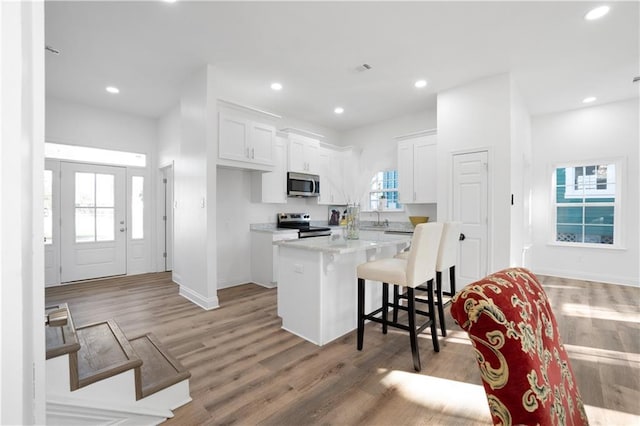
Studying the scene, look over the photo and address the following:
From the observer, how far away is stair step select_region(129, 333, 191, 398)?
5.71ft

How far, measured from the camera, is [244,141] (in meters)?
4.11

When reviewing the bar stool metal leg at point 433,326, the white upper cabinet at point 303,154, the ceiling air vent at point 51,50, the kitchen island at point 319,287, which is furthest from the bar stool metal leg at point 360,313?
the ceiling air vent at point 51,50

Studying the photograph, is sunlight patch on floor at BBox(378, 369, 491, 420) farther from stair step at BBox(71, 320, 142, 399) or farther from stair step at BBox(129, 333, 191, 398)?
stair step at BBox(71, 320, 142, 399)

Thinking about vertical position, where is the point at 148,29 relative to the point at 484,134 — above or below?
above

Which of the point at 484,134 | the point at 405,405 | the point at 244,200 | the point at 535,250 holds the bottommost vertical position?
the point at 405,405

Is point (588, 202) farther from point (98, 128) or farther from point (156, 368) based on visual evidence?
point (98, 128)

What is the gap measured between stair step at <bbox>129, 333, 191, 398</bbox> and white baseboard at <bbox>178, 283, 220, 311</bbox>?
1.17 m

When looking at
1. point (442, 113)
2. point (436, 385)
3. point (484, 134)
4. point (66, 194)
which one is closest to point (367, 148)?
point (442, 113)

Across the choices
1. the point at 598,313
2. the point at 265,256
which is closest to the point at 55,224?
the point at 265,256

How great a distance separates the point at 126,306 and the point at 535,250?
6785mm

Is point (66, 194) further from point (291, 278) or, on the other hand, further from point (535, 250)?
point (535, 250)

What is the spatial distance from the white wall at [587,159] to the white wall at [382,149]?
2.16 metres

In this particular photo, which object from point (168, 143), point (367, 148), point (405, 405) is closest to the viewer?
point (405, 405)

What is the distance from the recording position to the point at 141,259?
5465 mm
